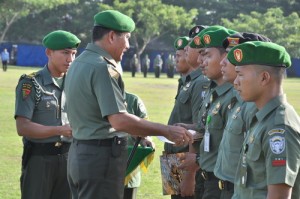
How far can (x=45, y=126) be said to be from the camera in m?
6.46

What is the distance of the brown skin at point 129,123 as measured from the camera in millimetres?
5258

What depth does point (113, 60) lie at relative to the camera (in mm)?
5535

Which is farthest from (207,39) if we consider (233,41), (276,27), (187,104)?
(276,27)

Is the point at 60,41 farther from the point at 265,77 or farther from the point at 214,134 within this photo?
the point at 265,77

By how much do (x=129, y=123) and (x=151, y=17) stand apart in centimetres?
6595

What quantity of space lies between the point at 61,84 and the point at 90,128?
1427 millimetres

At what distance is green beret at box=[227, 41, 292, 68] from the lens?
13.6ft

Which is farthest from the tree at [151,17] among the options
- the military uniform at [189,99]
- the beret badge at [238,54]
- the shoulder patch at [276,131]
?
the shoulder patch at [276,131]

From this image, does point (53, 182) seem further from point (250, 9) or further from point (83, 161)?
point (250, 9)

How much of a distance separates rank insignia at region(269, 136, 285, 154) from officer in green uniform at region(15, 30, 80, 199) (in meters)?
2.83

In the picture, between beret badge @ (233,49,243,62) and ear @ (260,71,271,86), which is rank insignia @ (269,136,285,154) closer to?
ear @ (260,71,271,86)

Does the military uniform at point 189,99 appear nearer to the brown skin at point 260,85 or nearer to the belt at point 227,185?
the belt at point 227,185

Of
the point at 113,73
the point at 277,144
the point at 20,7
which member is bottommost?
the point at 20,7

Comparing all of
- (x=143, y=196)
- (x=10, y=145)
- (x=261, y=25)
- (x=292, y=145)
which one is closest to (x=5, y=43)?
(x=261, y=25)
